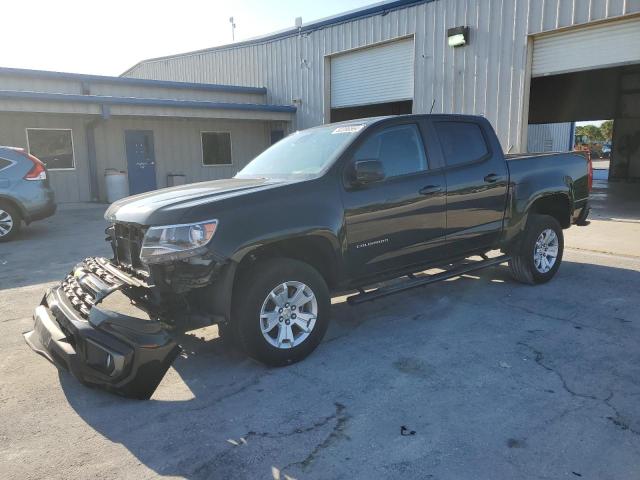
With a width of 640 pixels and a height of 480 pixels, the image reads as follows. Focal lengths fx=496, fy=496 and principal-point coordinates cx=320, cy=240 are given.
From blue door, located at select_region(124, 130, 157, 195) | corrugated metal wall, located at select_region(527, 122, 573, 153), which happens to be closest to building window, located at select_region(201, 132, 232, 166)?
blue door, located at select_region(124, 130, 157, 195)

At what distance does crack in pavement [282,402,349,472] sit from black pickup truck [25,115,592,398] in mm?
783

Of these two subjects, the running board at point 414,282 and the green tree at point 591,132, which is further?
the green tree at point 591,132

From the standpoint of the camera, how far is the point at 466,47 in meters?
12.7

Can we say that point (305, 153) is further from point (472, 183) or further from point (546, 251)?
point (546, 251)

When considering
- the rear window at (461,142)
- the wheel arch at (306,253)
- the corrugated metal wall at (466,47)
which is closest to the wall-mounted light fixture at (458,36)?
the corrugated metal wall at (466,47)

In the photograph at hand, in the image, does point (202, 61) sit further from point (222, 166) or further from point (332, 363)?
point (332, 363)

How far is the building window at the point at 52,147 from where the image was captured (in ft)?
49.4

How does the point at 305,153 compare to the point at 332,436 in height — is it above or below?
above

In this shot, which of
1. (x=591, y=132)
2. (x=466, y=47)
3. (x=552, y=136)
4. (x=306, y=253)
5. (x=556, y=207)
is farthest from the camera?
(x=591, y=132)

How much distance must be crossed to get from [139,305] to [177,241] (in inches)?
28.6

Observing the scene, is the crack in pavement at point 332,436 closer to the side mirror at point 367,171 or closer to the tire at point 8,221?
the side mirror at point 367,171

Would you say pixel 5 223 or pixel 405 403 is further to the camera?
pixel 5 223

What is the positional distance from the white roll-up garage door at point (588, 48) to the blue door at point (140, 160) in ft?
40.8

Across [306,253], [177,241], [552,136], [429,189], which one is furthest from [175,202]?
[552,136]
